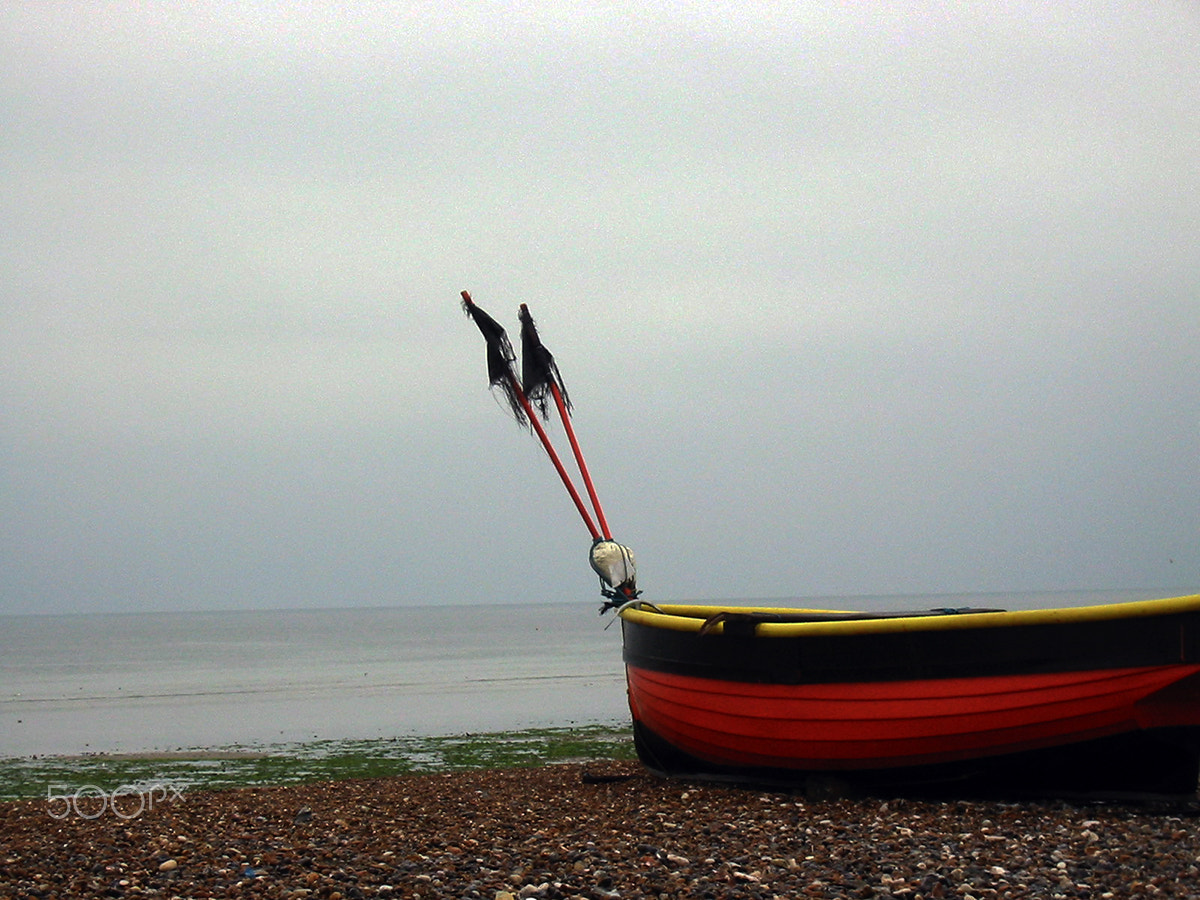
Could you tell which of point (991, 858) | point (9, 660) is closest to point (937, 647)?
point (991, 858)

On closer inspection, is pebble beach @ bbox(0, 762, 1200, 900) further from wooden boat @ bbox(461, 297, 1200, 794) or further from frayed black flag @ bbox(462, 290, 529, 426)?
frayed black flag @ bbox(462, 290, 529, 426)

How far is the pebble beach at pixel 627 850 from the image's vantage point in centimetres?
745

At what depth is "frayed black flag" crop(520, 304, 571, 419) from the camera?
16.0m

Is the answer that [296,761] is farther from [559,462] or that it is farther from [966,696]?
[966,696]

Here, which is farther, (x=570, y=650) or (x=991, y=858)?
(x=570, y=650)

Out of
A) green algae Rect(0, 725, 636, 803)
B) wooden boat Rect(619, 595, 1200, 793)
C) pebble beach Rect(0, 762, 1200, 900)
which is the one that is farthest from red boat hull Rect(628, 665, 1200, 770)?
green algae Rect(0, 725, 636, 803)

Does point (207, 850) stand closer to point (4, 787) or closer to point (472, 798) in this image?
point (472, 798)

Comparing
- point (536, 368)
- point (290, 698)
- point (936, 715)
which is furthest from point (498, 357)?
point (290, 698)

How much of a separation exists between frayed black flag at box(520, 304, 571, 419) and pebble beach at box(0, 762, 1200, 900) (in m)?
6.21

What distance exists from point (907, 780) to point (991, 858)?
259cm

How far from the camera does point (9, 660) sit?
77.0 meters

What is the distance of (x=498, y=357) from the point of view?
15.9 m

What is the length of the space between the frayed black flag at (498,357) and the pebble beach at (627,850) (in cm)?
611

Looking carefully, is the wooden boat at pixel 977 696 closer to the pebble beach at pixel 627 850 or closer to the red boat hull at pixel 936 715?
the red boat hull at pixel 936 715
